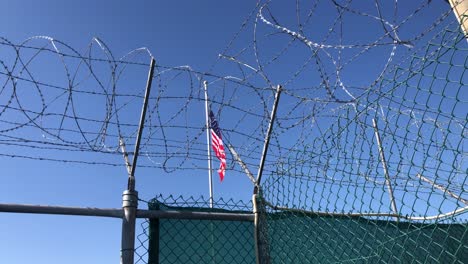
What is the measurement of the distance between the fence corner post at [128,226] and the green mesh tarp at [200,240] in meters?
0.27

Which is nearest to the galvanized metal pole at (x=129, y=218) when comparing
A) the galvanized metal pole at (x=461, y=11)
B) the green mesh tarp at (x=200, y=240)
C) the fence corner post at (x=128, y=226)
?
the fence corner post at (x=128, y=226)

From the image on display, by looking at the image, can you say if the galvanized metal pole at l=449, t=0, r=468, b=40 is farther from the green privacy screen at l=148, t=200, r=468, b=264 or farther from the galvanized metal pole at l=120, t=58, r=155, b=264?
the galvanized metal pole at l=120, t=58, r=155, b=264

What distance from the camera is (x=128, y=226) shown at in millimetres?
2689

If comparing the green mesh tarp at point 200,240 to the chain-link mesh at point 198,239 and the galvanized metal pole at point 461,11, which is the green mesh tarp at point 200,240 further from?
the galvanized metal pole at point 461,11

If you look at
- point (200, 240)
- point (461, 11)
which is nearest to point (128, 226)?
point (200, 240)

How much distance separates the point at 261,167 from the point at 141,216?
861mm

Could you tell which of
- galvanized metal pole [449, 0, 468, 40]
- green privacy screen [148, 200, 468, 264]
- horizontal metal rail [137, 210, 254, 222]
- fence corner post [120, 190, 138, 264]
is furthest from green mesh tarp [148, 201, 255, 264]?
galvanized metal pole [449, 0, 468, 40]

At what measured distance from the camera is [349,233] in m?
3.63

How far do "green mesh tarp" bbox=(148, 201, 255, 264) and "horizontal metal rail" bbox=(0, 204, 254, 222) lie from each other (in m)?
0.12

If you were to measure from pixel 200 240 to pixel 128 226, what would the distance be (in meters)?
0.70

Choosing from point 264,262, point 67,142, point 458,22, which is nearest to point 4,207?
point 67,142

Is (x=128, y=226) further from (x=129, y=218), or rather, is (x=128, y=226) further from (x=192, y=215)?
(x=192, y=215)

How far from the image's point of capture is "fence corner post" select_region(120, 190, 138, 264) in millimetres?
2623

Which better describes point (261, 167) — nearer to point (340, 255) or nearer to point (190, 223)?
point (190, 223)
